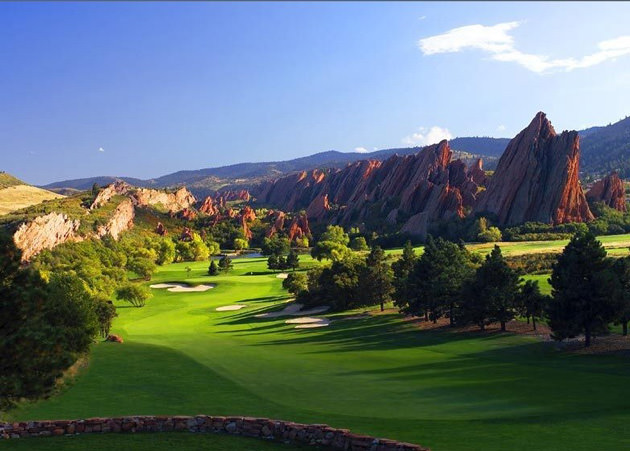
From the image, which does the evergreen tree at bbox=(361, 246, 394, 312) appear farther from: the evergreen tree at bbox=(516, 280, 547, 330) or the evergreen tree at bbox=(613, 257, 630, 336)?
the evergreen tree at bbox=(613, 257, 630, 336)

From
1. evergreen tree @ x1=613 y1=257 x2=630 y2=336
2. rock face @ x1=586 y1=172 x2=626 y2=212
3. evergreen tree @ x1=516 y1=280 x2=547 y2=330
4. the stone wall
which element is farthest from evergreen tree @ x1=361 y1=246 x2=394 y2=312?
rock face @ x1=586 y1=172 x2=626 y2=212

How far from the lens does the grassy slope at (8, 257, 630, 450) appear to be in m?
22.6

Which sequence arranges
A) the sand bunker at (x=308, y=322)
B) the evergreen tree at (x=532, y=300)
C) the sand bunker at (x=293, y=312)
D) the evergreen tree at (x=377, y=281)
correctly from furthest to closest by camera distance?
1. the sand bunker at (x=293, y=312)
2. the evergreen tree at (x=377, y=281)
3. the sand bunker at (x=308, y=322)
4. the evergreen tree at (x=532, y=300)

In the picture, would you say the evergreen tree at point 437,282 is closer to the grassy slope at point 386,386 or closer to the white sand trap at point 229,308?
the grassy slope at point 386,386

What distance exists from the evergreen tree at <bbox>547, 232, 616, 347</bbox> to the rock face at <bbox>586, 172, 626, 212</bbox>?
146886mm

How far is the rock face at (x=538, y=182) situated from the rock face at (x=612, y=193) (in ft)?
36.5

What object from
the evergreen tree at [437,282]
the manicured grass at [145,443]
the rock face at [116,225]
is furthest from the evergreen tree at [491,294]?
the rock face at [116,225]

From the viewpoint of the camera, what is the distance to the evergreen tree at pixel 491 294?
52438 millimetres

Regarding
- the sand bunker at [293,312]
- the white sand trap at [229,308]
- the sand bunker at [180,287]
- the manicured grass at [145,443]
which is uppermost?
the manicured grass at [145,443]

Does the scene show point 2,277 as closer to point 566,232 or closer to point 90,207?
point 566,232

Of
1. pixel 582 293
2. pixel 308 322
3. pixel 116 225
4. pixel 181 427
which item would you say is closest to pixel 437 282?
pixel 582 293

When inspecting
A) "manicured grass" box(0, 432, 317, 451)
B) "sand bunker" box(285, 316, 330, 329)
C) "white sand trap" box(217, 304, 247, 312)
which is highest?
"manicured grass" box(0, 432, 317, 451)

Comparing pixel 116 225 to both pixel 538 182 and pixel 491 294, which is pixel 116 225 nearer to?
pixel 538 182

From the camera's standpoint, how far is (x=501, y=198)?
179500mm
